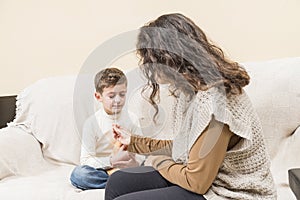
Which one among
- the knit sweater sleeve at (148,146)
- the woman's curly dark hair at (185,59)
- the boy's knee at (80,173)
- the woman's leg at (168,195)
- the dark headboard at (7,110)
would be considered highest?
the woman's curly dark hair at (185,59)

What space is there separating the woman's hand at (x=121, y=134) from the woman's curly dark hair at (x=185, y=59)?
0.27 m

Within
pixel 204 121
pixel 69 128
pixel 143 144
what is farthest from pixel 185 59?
pixel 69 128

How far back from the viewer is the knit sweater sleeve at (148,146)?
4.40ft

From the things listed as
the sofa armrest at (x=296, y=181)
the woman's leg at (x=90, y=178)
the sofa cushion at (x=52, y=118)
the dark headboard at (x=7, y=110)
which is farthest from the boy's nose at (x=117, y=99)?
the dark headboard at (x=7, y=110)

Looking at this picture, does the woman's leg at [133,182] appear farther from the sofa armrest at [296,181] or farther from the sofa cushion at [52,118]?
the sofa cushion at [52,118]

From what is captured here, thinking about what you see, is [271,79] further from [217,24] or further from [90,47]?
[90,47]

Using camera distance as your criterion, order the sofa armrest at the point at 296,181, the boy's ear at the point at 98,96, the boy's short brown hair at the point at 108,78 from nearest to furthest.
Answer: the sofa armrest at the point at 296,181
the boy's short brown hair at the point at 108,78
the boy's ear at the point at 98,96

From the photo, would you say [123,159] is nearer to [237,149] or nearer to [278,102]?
[237,149]

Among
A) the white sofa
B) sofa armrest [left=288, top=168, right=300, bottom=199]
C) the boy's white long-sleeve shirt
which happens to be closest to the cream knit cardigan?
sofa armrest [left=288, top=168, right=300, bottom=199]

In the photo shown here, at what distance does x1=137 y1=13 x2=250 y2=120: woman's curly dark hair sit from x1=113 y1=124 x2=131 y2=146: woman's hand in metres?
0.27

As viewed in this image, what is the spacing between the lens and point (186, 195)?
3.62 ft

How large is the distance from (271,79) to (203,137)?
2.57 ft

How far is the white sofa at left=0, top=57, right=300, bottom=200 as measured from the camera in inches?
58.9

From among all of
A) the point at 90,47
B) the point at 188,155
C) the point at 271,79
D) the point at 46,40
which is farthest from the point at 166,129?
the point at 46,40
